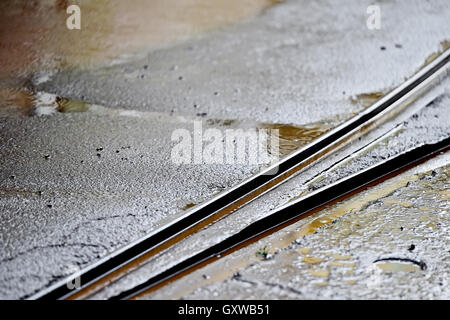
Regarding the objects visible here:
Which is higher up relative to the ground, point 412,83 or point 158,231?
point 412,83

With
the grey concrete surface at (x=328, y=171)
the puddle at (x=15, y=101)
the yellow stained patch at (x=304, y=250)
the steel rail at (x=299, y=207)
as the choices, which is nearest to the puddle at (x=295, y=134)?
the grey concrete surface at (x=328, y=171)

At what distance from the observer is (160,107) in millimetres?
4348

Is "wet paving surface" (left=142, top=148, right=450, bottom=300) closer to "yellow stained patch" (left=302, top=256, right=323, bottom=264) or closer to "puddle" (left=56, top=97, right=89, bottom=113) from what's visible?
"yellow stained patch" (left=302, top=256, right=323, bottom=264)

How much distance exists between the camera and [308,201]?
3.35 m

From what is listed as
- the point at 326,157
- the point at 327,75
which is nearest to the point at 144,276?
the point at 326,157

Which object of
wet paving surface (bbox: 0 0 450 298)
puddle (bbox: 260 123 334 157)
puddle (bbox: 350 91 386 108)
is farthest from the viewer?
puddle (bbox: 350 91 386 108)

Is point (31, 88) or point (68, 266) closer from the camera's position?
point (68, 266)

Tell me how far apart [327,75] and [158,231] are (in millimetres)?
2441

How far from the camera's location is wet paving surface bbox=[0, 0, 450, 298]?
3.08 meters

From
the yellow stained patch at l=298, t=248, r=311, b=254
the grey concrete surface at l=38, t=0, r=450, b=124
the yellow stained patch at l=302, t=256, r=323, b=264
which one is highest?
the grey concrete surface at l=38, t=0, r=450, b=124

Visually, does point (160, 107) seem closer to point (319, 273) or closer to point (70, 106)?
point (70, 106)

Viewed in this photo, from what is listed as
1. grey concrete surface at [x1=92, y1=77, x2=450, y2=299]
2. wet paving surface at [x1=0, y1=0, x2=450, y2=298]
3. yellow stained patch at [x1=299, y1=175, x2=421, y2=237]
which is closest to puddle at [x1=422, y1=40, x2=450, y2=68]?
wet paving surface at [x1=0, y1=0, x2=450, y2=298]

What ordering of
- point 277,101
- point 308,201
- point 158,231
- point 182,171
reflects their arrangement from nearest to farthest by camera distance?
point 158,231, point 308,201, point 182,171, point 277,101

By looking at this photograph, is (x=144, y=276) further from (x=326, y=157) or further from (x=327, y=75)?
(x=327, y=75)
